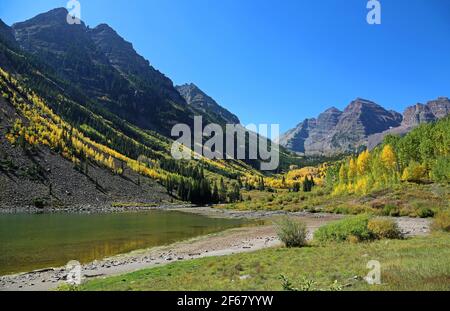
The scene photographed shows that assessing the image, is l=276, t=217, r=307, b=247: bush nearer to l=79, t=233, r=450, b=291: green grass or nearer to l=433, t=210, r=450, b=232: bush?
l=79, t=233, r=450, b=291: green grass

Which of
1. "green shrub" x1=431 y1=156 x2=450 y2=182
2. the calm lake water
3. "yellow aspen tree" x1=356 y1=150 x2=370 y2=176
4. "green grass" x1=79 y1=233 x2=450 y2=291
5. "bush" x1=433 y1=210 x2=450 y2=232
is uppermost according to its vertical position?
"yellow aspen tree" x1=356 y1=150 x2=370 y2=176

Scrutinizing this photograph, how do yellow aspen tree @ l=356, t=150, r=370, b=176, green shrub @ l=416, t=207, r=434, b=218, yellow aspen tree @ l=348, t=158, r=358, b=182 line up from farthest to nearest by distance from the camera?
1. yellow aspen tree @ l=348, t=158, r=358, b=182
2. yellow aspen tree @ l=356, t=150, r=370, b=176
3. green shrub @ l=416, t=207, r=434, b=218

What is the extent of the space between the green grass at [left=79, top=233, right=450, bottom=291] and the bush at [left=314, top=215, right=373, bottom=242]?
429 centimetres

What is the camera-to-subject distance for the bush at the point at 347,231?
30.6m

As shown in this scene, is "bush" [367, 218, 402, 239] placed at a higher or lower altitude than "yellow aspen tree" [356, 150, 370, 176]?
→ lower

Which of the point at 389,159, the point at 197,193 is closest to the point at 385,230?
the point at 389,159

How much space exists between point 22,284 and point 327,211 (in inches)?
3168

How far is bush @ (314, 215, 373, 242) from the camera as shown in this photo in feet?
100

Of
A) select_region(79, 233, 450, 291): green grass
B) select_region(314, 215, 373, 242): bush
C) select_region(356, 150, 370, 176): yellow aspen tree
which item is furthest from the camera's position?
select_region(356, 150, 370, 176): yellow aspen tree

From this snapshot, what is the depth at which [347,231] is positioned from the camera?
31.0m

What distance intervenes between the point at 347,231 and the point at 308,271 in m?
13.8

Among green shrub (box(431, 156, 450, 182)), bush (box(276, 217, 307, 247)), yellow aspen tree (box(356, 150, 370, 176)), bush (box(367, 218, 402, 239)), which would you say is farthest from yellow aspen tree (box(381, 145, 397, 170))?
bush (box(276, 217, 307, 247))
